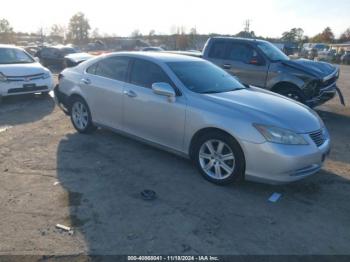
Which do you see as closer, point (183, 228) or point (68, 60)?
point (183, 228)

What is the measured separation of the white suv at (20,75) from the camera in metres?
9.84

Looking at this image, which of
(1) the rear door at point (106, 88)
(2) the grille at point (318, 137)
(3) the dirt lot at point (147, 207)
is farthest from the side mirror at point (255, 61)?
(2) the grille at point (318, 137)

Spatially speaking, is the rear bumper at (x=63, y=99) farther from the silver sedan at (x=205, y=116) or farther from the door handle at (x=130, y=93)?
the door handle at (x=130, y=93)

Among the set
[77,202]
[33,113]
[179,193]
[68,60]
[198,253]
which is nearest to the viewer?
[198,253]

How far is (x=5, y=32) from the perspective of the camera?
68.0 meters

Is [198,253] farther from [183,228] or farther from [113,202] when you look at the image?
[113,202]

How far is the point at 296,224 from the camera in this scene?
403cm

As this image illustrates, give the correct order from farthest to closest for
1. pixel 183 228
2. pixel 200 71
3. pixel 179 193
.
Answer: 1. pixel 200 71
2. pixel 179 193
3. pixel 183 228

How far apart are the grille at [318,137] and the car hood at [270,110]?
2.2 inches

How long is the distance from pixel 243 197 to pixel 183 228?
43.1 inches

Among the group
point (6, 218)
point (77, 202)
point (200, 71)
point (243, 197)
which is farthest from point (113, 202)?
point (200, 71)

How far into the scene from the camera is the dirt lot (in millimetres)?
3590

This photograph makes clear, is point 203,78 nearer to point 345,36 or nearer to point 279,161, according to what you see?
point 279,161

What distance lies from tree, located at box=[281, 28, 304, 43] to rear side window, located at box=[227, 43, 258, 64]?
8449 centimetres
